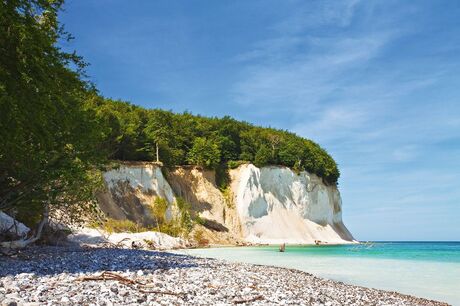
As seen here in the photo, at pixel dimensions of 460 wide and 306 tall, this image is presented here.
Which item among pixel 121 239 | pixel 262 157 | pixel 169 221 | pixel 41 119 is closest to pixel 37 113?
pixel 41 119

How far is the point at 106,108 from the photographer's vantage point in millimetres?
52438

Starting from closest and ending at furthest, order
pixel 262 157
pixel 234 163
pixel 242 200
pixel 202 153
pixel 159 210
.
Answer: pixel 159 210 < pixel 202 153 < pixel 242 200 < pixel 234 163 < pixel 262 157

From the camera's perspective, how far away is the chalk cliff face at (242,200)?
5272 cm

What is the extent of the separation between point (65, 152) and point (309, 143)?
68.4 meters

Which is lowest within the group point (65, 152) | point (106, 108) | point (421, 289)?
point (421, 289)

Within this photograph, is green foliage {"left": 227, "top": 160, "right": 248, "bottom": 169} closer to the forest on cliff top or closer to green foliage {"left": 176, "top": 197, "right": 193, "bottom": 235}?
green foliage {"left": 176, "top": 197, "right": 193, "bottom": 235}

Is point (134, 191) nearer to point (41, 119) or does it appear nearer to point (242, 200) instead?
point (242, 200)

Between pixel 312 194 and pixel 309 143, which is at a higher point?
pixel 309 143

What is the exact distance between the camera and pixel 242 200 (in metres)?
65.5

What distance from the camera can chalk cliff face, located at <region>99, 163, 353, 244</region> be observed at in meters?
52.7

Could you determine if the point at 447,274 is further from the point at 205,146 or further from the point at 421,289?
the point at 205,146

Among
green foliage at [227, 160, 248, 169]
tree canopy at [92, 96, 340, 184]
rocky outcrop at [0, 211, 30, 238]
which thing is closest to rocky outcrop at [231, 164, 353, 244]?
green foliage at [227, 160, 248, 169]

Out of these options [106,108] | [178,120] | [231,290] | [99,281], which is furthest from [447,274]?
[178,120]

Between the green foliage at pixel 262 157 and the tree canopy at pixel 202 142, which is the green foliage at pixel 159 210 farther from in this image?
the green foliage at pixel 262 157
